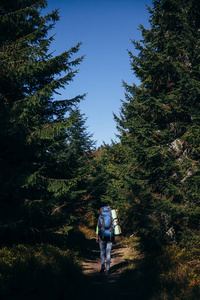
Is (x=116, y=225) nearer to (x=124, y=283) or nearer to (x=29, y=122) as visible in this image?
(x=124, y=283)

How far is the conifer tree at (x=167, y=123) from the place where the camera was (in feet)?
26.6

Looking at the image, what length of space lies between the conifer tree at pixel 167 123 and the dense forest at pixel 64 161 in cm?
5

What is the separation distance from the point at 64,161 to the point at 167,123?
5164mm

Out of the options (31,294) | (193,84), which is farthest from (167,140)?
(31,294)

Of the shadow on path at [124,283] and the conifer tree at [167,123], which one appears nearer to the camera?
the shadow on path at [124,283]

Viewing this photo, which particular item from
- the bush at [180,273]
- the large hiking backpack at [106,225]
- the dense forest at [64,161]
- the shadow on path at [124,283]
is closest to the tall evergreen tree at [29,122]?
the dense forest at [64,161]

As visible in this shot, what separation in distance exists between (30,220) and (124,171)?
6.43 metres

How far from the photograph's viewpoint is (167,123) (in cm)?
1003

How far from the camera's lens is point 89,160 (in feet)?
96.6

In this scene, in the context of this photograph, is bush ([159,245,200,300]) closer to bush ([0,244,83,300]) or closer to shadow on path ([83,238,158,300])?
shadow on path ([83,238,158,300])

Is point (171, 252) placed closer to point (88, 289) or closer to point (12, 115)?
point (88, 289)

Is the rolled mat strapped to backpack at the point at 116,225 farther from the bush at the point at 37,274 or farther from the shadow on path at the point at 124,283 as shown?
the bush at the point at 37,274

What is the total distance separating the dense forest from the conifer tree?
5 centimetres

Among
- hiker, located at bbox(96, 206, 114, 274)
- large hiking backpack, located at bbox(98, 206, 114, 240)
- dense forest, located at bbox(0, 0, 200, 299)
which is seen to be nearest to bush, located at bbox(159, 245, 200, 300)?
dense forest, located at bbox(0, 0, 200, 299)
